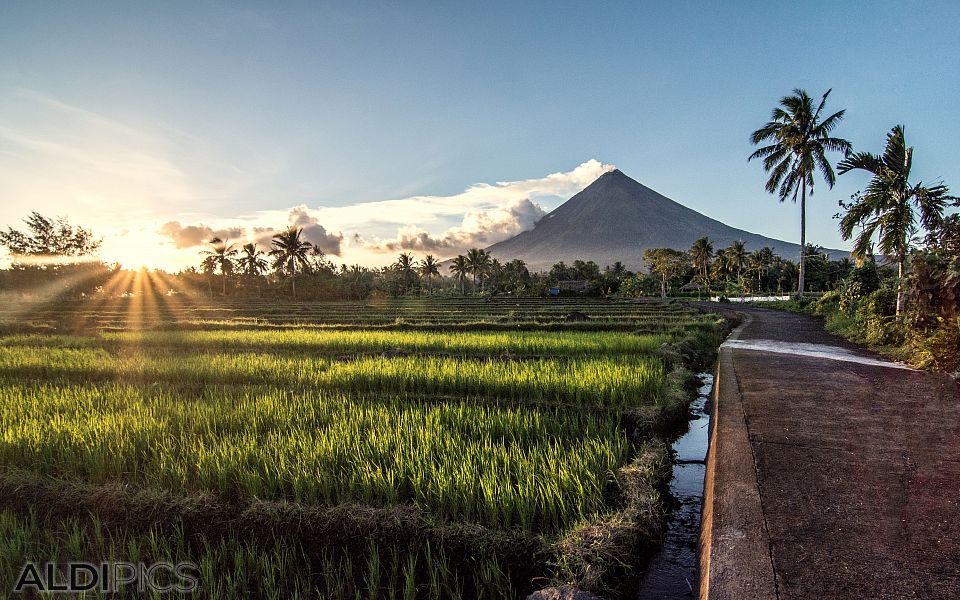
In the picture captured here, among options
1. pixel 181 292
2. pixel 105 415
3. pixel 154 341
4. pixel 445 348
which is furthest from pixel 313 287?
pixel 105 415

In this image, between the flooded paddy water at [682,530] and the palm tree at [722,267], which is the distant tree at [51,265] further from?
the palm tree at [722,267]

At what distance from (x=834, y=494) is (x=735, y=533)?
86cm

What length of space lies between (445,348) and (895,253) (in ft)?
37.9

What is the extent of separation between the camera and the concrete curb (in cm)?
198

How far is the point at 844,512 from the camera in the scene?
2.48 meters

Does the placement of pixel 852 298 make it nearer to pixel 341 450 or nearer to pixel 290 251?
pixel 341 450

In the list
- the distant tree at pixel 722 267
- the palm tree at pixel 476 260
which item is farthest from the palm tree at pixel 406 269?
Answer: the distant tree at pixel 722 267

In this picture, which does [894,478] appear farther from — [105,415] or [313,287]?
[313,287]

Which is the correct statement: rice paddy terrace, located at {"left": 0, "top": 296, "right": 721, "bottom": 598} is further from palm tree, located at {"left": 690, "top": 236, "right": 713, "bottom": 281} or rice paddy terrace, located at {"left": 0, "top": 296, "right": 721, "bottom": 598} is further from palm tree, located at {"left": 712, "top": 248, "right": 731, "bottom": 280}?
palm tree, located at {"left": 712, "top": 248, "right": 731, "bottom": 280}

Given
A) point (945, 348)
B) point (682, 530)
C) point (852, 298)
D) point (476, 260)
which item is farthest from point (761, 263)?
point (682, 530)

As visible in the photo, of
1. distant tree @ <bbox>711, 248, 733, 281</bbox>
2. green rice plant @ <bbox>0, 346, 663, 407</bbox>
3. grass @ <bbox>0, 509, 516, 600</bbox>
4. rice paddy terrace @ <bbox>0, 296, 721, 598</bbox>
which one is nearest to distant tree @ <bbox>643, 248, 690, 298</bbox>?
distant tree @ <bbox>711, 248, 733, 281</bbox>

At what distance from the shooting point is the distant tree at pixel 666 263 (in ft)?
224

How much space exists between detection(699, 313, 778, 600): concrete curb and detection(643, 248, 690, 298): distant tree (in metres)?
66.4

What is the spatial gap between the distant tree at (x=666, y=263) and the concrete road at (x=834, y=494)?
64713 mm
